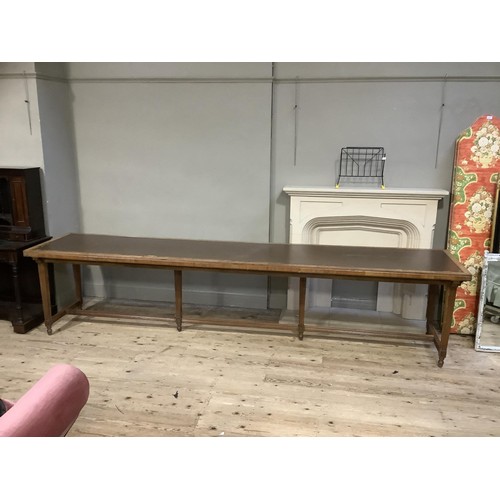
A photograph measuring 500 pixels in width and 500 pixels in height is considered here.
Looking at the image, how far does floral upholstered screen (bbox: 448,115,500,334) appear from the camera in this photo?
360cm

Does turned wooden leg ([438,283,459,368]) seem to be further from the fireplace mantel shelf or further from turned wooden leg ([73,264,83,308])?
turned wooden leg ([73,264,83,308])

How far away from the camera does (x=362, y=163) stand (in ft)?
13.0

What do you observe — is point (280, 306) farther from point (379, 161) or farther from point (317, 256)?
point (379, 161)

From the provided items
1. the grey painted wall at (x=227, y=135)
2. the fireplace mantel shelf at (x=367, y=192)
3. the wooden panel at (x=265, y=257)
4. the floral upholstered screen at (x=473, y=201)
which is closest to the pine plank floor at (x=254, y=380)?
the floral upholstered screen at (x=473, y=201)

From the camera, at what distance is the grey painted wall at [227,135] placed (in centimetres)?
381

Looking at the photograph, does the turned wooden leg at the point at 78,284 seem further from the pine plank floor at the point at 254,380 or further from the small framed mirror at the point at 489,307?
the small framed mirror at the point at 489,307

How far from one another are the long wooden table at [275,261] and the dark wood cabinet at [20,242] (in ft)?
0.61

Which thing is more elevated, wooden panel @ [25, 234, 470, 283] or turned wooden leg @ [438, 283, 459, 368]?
wooden panel @ [25, 234, 470, 283]

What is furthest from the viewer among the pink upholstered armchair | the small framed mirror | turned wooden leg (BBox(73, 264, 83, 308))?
turned wooden leg (BBox(73, 264, 83, 308))

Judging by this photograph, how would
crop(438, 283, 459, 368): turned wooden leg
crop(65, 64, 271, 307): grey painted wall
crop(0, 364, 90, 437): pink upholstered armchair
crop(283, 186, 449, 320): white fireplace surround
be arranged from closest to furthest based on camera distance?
crop(0, 364, 90, 437): pink upholstered armchair → crop(438, 283, 459, 368): turned wooden leg → crop(283, 186, 449, 320): white fireplace surround → crop(65, 64, 271, 307): grey painted wall

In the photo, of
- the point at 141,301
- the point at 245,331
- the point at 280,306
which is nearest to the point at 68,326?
the point at 141,301

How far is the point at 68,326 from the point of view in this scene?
13.2ft

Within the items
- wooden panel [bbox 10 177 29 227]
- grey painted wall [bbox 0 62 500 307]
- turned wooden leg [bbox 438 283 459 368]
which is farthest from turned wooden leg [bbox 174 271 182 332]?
turned wooden leg [bbox 438 283 459 368]

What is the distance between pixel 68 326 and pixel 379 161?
304 centimetres
